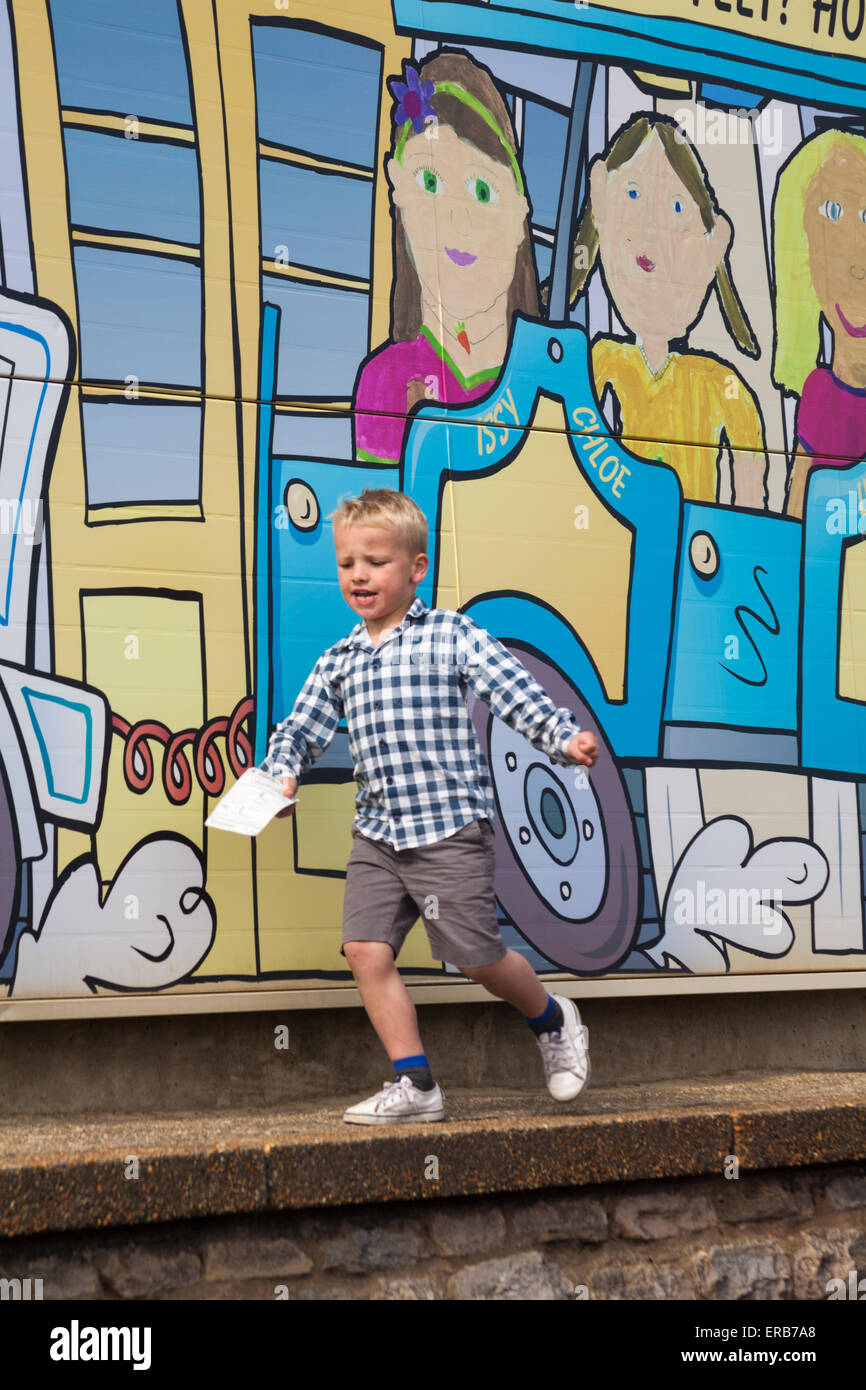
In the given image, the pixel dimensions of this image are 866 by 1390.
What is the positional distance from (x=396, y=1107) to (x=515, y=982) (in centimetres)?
44

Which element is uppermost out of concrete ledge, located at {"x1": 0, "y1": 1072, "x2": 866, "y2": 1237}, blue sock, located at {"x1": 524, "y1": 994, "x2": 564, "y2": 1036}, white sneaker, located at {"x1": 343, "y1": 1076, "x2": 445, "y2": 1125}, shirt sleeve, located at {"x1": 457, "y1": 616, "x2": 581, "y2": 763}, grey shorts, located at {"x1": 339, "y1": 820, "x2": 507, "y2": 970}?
shirt sleeve, located at {"x1": 457, "y1": 616, "x2": 581, "y2": 763}

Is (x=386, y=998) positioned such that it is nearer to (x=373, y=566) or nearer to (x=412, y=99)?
(x=373, y=566)

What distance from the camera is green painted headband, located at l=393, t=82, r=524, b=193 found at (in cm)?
429

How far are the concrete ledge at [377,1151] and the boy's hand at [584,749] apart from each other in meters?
0.95

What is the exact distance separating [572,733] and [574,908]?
1.20m

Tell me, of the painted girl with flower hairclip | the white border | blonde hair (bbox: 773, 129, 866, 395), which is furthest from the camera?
blonde hair (bbox: 773, 129, 866, 395)

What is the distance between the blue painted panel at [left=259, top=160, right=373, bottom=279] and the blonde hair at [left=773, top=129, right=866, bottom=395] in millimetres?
1645

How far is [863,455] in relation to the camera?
4.83 m

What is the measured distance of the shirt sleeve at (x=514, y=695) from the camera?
3.20 meters

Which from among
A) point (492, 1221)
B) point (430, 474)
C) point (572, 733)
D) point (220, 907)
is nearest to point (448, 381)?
point (430, 474)

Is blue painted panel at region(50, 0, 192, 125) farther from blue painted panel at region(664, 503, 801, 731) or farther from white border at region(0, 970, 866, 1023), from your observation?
white border at region(0, 970, 866, 1023)

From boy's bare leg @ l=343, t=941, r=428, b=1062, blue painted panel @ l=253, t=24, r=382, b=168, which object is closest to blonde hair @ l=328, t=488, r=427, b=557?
boy's bare leg @ l=343, t=941, r=428, b=1062
